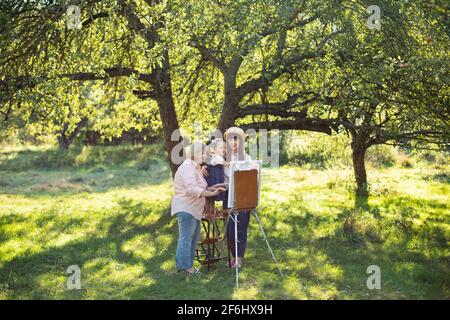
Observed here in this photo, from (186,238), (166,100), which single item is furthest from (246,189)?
(166,100)

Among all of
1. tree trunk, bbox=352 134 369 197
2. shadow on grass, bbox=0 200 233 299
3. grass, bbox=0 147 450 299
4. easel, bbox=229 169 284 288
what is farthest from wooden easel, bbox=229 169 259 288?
tree trunk, bbox=352 134 369 197

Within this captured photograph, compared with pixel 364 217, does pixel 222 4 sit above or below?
above

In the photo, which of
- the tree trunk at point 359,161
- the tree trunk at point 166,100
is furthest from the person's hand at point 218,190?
the tree trunk at point 359,161

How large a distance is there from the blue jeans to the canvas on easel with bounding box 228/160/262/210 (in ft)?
2.46

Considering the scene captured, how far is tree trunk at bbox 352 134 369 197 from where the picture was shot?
1873 centimetres

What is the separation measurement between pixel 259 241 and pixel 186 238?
363 centimetres

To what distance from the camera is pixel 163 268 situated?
10992mm

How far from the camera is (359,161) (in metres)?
19.4

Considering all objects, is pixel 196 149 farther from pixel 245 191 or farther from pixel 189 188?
pixel 245 191

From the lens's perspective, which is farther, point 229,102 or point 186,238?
point 229,102

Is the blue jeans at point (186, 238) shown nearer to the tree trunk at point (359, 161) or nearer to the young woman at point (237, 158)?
the young woman at point (237, 158)
